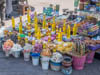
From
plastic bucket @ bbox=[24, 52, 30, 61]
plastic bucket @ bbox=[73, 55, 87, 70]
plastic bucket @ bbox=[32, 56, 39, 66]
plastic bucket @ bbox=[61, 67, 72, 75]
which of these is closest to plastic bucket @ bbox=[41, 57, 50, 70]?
plastic bucket @ bbox=[32, 56, 39, 66]

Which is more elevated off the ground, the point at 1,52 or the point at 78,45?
the point at 78,45

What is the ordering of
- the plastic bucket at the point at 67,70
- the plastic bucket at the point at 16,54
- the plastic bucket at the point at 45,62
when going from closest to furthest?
the plastic bucket at the point at 67,70
the plastic bucket at the point at 45,62
the plastic bucket at the point at 16,54

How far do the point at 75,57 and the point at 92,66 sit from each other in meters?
0.70

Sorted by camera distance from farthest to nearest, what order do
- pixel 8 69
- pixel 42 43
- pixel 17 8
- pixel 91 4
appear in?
pixel 17 8 < pixel 91 4 < pixel 42 43 < pixel 8 69

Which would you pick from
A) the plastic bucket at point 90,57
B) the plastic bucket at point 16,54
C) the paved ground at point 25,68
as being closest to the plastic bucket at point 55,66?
the paved ground at point 25,68

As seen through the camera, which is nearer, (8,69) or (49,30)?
(8,69)

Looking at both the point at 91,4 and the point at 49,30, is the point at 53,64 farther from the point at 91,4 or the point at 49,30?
the point at 91,4

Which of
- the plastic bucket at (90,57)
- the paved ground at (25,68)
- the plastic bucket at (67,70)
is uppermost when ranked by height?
the plastic bucket at (90,57)

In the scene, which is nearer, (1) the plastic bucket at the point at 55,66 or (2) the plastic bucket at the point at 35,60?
(1) the plastic bucket at the point at 55,66

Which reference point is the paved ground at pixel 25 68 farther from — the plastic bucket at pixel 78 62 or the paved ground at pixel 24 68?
the plastic bucket at pixel 78 62

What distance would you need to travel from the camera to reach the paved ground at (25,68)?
407cm

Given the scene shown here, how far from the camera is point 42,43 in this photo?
4.70m

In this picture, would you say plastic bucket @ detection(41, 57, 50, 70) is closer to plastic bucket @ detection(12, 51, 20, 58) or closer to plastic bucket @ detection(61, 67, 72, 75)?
plastic bucket @ detection(61, 67, 72, 75)

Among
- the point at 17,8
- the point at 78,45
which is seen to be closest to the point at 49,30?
the point at 78,45
